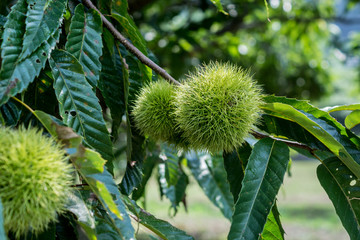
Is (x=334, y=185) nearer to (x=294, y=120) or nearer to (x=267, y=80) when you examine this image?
(x=294, y=120)

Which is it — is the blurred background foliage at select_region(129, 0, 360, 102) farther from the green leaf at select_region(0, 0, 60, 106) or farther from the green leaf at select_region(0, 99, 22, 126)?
the green leaf at select_region(0, 99, 22, 126)

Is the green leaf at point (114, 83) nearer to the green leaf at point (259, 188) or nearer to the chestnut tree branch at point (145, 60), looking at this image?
the chestnut tree branch at point (145, 60)

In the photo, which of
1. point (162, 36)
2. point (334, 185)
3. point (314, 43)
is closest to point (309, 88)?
point (314, 43)

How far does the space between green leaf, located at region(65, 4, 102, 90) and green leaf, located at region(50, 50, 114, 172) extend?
9 centimetres

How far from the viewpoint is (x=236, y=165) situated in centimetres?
129

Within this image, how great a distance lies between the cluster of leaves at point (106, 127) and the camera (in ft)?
2.68

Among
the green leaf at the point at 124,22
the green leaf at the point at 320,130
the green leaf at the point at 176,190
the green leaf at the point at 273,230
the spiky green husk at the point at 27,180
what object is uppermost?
the green leaf at the point at 124,22

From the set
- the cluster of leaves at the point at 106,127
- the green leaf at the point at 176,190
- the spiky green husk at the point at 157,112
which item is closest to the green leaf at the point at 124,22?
the cluster of leaves at the point at 106,127

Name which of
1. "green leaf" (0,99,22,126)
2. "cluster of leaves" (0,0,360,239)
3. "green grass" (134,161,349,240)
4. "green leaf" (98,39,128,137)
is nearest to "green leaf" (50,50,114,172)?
"cluster of leaves" (0,0,360,239)

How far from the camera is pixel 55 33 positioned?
101 centimetres

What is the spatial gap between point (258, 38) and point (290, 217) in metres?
3.34

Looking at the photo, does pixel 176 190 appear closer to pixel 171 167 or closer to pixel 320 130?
Answer: pixel 171 167

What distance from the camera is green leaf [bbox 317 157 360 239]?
43.0 inches

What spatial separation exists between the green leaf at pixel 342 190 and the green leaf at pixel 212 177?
953mm
